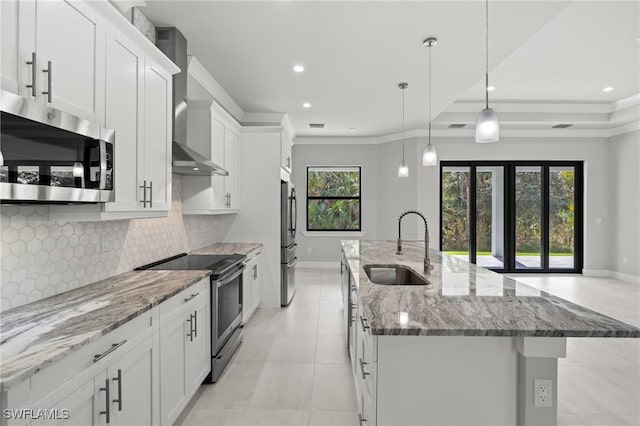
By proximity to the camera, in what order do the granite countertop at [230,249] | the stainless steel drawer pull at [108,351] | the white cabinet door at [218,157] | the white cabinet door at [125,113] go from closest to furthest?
the stainless steel drawer pull at [108,351]
the white cabinet door at [125,113]
the white cabinet door at [218,157]
the granite countertop at [230,249]

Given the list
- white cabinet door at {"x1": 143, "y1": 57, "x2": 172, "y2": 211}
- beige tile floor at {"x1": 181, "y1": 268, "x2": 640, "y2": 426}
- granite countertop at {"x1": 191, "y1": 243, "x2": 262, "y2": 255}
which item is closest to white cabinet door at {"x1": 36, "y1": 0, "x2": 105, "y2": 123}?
white cabinet door at {"x1": 143, "y1": 57, "x2": 172, "y2": 211}

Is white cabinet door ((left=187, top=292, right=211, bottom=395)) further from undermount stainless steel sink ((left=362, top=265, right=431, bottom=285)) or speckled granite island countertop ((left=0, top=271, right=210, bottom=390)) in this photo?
undermount stainless steel sink ((left=362, top=265, right=431, bottom=285))

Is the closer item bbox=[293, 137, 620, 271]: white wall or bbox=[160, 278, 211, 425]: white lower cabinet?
bbox=[160, 278, 211, 425]: white lower cabinet

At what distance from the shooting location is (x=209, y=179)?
3.48 m

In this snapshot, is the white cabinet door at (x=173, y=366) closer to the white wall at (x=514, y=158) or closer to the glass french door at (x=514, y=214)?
the white wall at (x=514, y=158)

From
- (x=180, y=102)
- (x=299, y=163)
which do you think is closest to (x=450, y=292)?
(x=180, y=102)

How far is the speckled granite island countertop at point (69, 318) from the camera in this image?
1.04 meters

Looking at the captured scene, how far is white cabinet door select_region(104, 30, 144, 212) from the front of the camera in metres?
1.79

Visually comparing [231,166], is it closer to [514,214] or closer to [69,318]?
[69,318]

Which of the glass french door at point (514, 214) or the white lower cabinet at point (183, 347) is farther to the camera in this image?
the glass french door at point (514, 214)

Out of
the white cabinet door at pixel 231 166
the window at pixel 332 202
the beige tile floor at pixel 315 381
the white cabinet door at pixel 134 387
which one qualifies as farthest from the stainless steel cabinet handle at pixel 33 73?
the window at pixel 332 202

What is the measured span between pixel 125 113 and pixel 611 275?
8.47m

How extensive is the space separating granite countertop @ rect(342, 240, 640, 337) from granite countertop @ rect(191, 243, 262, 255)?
6.51 ft

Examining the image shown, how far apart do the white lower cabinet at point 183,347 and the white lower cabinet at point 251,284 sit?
1.11 metres
